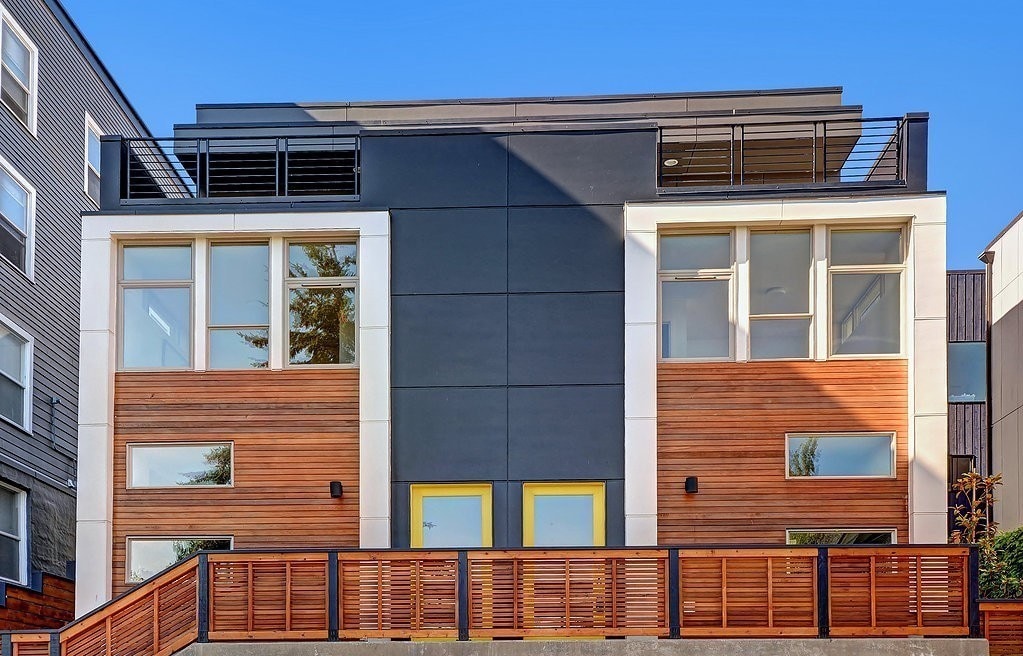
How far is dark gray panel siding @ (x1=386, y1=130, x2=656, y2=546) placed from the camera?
12531 mm

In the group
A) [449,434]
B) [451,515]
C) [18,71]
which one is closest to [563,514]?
[451,515]

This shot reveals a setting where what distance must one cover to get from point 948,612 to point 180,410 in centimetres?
854

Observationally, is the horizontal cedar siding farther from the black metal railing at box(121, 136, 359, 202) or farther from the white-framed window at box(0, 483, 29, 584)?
the white-framed window at box(0, 483, 29, 584)

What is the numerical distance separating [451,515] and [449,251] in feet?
10.1

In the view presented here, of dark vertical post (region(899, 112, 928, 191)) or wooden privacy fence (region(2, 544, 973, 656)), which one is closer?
wooden privacy fence (region(2, 544, 973, 656))

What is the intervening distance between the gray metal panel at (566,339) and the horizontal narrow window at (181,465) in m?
3.47

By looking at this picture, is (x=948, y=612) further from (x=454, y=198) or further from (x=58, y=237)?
(x=58, y=237)

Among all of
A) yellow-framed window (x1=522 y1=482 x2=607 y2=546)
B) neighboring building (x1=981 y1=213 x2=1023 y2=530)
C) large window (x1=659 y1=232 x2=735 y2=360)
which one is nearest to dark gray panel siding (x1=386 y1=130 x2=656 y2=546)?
yellow-framed window (x1=522 y1=482 x2=607 y2=546)

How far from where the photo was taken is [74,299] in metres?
19.3

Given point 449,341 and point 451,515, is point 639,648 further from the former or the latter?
point 449,341

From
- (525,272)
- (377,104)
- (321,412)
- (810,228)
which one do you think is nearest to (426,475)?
(321,412)

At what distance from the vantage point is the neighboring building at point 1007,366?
20.6 meters

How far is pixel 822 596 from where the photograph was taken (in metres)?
10.6

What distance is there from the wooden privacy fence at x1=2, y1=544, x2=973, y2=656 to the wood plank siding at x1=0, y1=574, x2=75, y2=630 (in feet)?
18.6
